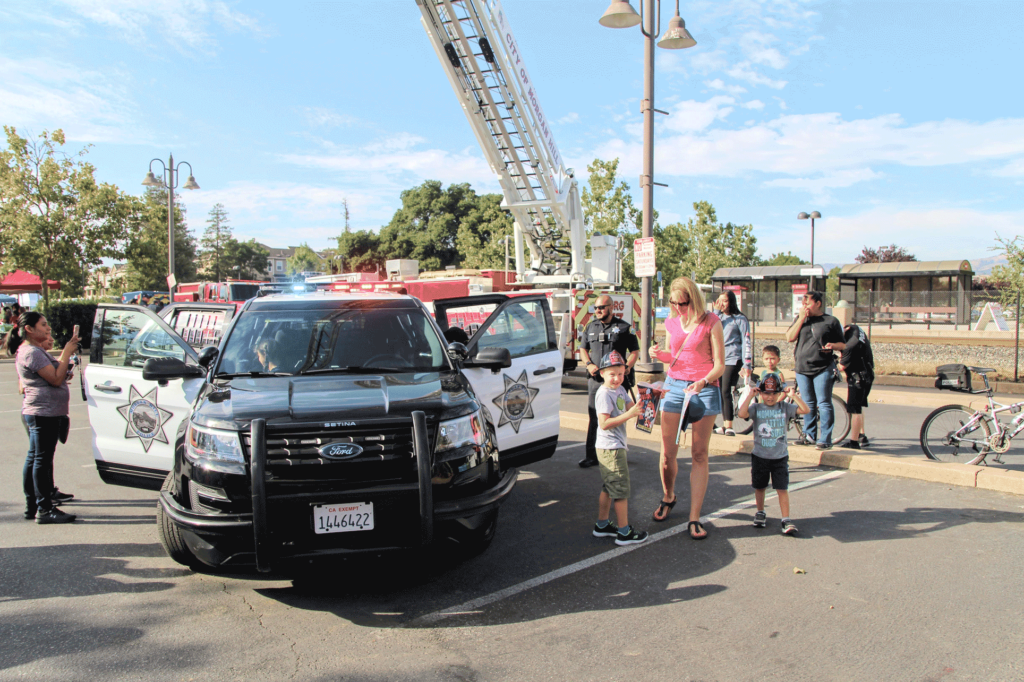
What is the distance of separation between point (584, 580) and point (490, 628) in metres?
0.84

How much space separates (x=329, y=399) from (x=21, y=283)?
3128 cm

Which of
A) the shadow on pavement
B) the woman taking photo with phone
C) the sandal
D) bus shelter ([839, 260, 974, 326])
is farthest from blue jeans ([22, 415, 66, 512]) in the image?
bus shelter ([839, 260, 974, 326])

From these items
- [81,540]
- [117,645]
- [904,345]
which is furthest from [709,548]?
[904,345]

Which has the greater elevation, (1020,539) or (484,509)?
(484,509)

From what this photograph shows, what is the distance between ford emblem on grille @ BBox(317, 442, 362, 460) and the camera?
3.61 metres

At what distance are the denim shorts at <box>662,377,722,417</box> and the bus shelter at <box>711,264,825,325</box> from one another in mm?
22269

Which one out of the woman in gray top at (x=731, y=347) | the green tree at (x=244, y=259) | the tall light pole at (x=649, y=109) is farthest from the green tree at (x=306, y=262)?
the woman in gray top at (x=731, y=347)

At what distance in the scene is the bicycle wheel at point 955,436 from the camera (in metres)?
6.64

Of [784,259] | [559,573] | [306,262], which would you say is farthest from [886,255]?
[306,262]

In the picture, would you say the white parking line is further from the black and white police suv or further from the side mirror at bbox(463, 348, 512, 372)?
the side mirror at bbox(463, 348, 512, 372)

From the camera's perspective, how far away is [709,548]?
4.73m

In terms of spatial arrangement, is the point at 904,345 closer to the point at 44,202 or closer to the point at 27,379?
the point at 27,379

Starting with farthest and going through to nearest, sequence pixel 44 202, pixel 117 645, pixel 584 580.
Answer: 1. pixel 44 202
2. pixel 584 580
3. pixel 117 645

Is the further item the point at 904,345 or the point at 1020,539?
the point at 904,345
